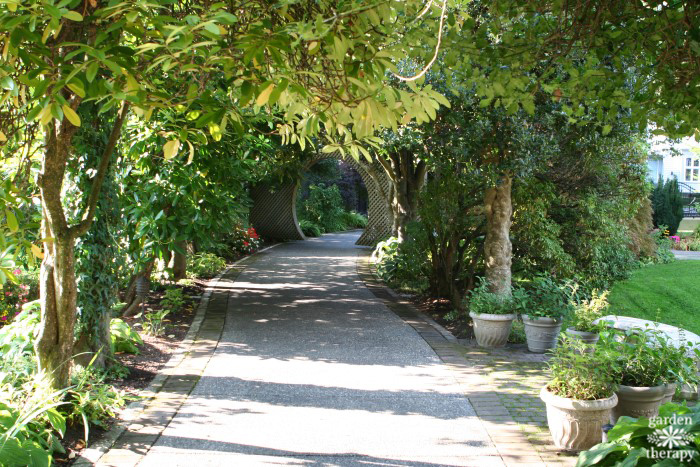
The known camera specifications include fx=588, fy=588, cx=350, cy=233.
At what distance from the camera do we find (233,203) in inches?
305

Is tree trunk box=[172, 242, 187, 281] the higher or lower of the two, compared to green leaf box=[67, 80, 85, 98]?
lower

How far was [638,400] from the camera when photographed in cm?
411

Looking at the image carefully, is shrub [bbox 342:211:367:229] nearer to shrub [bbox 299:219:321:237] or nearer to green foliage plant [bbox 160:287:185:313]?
shrub [bbox 299:219:321:237]

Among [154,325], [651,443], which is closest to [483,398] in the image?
[651,443]

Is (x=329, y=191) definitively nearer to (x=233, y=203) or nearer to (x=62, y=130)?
(x=233, y=203)

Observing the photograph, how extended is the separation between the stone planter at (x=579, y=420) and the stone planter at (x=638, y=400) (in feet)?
0.53

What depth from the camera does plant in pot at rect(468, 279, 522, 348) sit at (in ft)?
22.4

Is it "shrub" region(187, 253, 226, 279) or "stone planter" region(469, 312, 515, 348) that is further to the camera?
"shrub" region(187, 253, 226, 279)

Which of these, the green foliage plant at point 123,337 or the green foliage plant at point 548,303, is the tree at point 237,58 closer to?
the green foliage plant at point 123,337

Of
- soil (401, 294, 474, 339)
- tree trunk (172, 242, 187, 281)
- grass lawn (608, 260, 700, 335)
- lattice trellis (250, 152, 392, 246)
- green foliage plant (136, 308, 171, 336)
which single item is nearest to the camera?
green foliage plant (136, 308, 171, 336)

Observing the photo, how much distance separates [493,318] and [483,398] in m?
1.74

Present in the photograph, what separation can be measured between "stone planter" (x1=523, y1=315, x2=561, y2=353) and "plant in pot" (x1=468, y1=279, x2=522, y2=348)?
22 centimetres

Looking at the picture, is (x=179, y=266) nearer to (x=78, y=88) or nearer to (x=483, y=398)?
(x=483, y=398)

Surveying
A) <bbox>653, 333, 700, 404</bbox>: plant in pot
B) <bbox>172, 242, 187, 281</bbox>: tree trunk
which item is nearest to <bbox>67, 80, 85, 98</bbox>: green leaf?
<bbox>653, 333, 700, 404</bbox>: plant in pot
